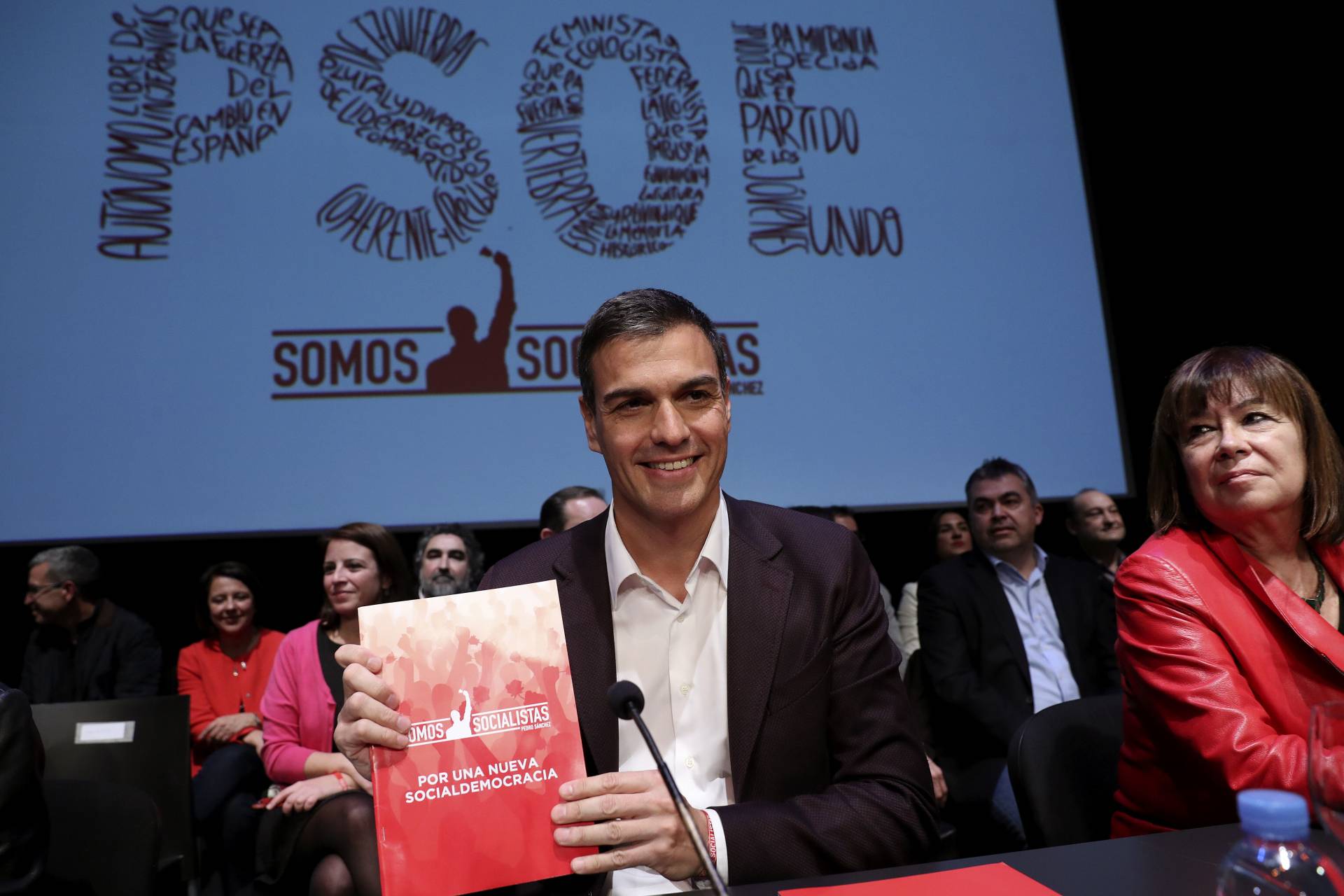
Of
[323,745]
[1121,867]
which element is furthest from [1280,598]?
[323,745]

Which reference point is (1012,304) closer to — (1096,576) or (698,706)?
(1096,576)

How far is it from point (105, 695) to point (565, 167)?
332 centimetres

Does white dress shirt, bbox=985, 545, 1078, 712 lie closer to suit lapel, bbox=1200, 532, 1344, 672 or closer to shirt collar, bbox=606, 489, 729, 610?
suit lapel, bbox=1200, 532, 1344, 672

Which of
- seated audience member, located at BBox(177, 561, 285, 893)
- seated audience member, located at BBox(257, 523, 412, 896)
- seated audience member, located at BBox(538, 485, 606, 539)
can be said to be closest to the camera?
seated audience member, located at BBox(257, 523, 412, 896)

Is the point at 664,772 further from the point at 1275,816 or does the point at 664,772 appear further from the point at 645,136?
the point at 645,136

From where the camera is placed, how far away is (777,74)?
4.67 m

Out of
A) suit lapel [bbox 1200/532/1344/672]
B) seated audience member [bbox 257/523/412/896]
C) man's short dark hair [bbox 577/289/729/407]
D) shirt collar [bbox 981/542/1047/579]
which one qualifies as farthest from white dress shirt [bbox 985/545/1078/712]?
man's short dark hair [bbox 577/289/729/407]

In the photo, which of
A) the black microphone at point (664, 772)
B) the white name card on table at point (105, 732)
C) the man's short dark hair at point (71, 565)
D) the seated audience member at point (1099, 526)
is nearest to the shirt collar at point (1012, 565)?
the seated audience member at point (1099, 526)

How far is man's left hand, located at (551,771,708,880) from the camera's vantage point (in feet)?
3.68

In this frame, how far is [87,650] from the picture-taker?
4309 mm

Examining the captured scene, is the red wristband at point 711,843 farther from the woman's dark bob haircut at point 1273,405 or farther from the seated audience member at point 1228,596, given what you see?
the woman's dark bob haircut at point 1273,405

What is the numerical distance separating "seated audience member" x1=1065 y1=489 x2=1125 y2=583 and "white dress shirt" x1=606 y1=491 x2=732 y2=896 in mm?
3394

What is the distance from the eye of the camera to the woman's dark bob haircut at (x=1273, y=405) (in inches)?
68.8

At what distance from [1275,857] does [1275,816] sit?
12 cm
